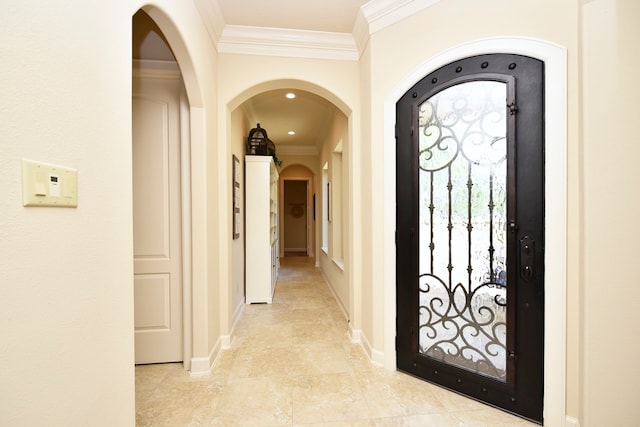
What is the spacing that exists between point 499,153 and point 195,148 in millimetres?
2208

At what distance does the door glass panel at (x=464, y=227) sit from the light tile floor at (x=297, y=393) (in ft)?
1.01

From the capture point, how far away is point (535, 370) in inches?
65.6

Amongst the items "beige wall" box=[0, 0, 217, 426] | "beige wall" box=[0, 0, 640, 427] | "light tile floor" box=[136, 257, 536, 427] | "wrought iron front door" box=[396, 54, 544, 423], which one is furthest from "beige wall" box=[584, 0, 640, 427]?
"beige wall" box=[0, 0, 217, 426]

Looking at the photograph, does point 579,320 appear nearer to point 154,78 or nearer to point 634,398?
point 634,398

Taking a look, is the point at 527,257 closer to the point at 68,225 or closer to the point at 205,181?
the point at 68,225

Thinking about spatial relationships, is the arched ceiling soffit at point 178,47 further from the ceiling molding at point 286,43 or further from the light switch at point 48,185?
the light switch at point 48,185

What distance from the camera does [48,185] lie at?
766mm

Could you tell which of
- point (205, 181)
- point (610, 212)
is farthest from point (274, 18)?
point (610, 212)

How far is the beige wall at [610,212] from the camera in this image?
1384mm

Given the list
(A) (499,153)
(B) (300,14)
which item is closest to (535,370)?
(A) (499,153)

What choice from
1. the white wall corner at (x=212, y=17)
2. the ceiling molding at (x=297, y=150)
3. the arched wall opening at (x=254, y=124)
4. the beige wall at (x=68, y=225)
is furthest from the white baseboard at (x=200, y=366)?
the ceiling molding at (x=297, y=150)

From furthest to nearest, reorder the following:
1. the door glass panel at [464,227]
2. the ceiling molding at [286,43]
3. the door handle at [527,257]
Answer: the ceiling molding at [286,43] → the door glass panel at [464,227] → the door handle at [527,257]

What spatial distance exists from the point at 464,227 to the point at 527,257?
1.32 feet

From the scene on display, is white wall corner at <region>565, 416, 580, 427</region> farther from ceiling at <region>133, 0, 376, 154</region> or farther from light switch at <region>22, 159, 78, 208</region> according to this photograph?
ceiling at <region>133, 0, 376, 154</region>
